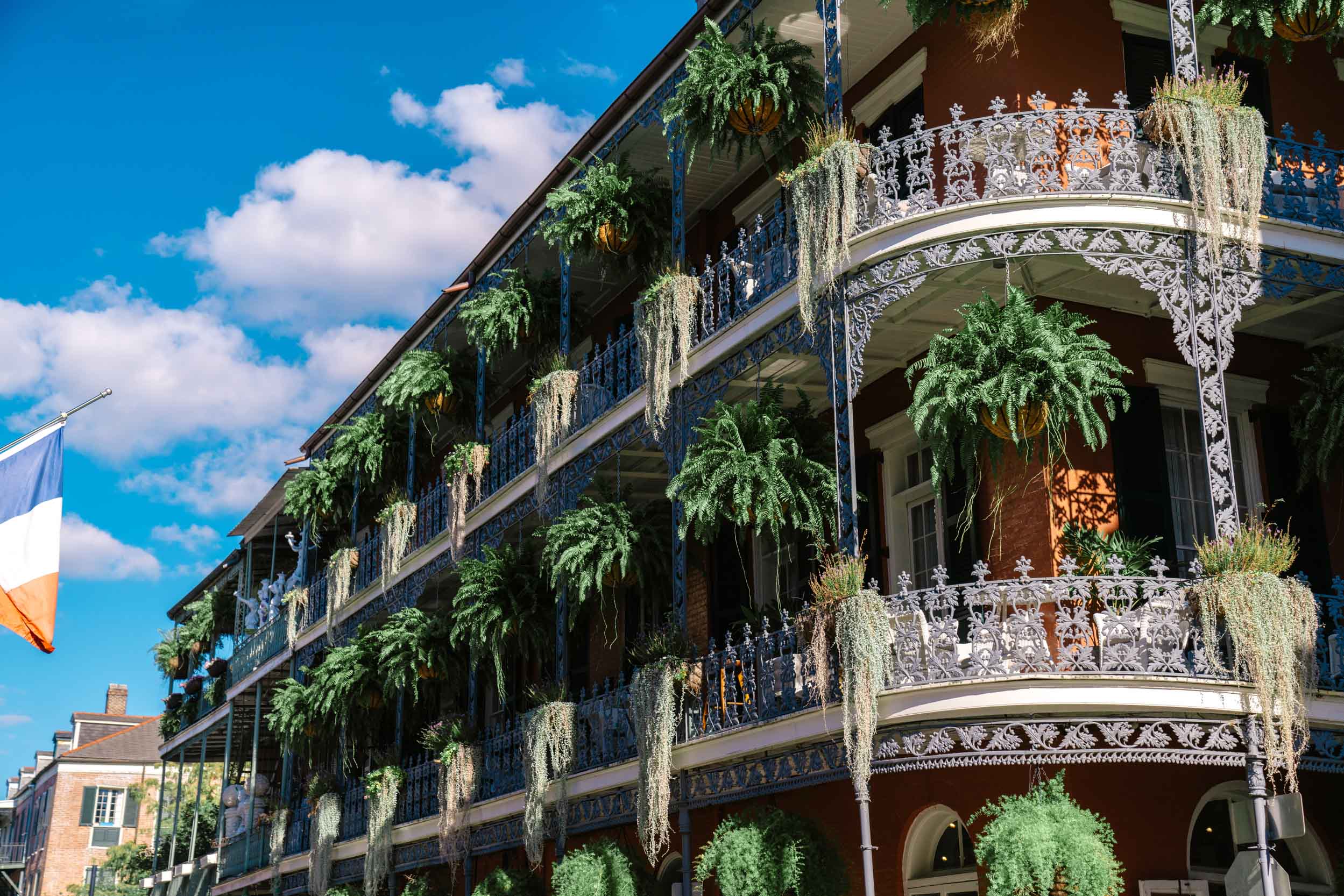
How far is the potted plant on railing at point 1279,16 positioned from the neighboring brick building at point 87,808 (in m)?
46.0

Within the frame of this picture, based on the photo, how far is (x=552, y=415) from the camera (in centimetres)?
1625

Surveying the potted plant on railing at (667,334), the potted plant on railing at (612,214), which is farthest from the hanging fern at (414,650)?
the potted plant on railing at (667,334)

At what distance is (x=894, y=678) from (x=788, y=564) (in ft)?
15.3

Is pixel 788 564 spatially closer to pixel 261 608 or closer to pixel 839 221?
pixel 839 221

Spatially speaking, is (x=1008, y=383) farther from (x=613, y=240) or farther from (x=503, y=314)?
(x=503, y=314)

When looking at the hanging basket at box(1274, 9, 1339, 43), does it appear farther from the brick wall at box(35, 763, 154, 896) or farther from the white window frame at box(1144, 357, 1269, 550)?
the brick wall at box(35, 763, 154, 896)

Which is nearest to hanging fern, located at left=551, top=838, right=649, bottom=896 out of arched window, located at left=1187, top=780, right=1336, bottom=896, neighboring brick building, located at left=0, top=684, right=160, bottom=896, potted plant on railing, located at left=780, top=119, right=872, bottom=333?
arched window, located at left=1187, top=780, right=1336, bottom=896

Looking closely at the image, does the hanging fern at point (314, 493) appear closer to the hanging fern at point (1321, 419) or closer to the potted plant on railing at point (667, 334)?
the potted plant on railing at point (667, 334)

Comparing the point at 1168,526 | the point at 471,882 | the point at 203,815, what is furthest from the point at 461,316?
the point at 203,815

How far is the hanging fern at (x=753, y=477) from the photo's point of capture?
1195 cm

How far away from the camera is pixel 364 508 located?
24.9 m

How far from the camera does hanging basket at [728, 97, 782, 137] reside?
13180 mm

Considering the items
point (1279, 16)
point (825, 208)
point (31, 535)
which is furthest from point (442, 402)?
point (1279, 16)

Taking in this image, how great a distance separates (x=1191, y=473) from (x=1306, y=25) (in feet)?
12.4
